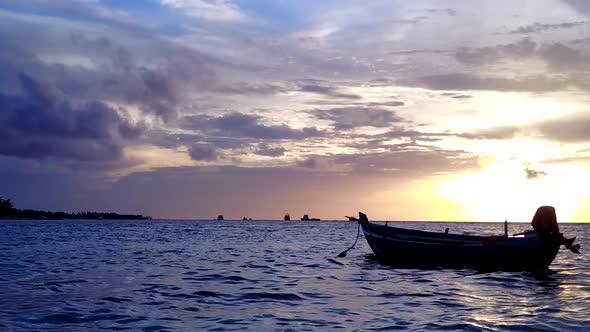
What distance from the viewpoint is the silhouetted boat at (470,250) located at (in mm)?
32219

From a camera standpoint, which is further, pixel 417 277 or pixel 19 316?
pixel 417 277

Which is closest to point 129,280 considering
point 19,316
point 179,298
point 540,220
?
point 179,298

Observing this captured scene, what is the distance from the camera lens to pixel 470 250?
108ft

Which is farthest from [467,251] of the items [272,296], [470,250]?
[272,296]

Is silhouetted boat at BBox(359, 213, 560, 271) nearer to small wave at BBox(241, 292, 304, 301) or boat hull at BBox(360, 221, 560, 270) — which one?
boat hull at BBox(360, 221, 560, 270)

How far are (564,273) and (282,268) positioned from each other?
52.9ft

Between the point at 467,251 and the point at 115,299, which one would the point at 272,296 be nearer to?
the point at 115,299

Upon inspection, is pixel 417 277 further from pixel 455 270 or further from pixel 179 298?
pixel 179 298

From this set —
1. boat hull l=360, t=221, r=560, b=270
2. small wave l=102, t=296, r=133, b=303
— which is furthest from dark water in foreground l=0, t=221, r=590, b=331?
boat hull l=360, t=221, r=560, b=270

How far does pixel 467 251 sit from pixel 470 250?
18 centimetres

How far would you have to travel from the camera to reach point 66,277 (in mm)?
27234

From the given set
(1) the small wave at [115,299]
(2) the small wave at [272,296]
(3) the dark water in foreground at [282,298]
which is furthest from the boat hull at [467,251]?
(1) the small wave at [115,299]

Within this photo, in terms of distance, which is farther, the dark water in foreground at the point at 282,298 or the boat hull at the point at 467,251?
the boat hull at the point at 467,251

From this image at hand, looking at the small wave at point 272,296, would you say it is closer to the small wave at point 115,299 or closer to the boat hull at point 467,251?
the small wave at point 115,299
